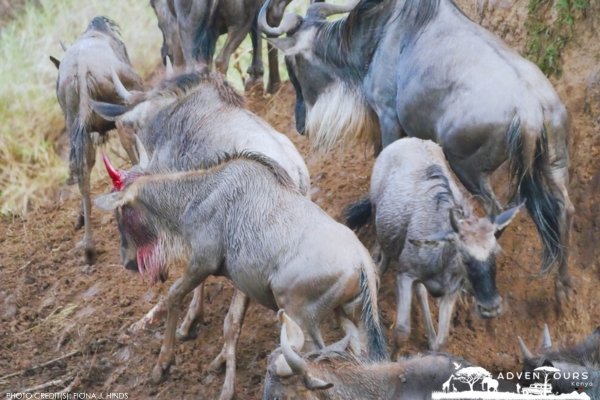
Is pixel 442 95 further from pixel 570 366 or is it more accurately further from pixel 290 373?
pixel 290 373

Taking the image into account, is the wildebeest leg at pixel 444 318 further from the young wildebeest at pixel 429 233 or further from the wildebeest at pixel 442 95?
the wildebeest at pixel 442 95

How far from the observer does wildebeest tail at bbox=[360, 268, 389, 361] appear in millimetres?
6852

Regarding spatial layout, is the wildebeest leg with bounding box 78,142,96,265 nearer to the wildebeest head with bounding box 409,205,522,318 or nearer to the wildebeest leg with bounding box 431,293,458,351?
the wildebeest leg with bounding box 431,293,458,351

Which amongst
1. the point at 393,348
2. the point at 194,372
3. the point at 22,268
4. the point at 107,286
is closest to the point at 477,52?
the point at 393,348

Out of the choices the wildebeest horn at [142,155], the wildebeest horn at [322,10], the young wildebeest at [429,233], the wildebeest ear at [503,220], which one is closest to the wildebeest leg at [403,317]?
the young wildebeest at [429,233]

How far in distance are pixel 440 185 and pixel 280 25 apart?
280 centimetres

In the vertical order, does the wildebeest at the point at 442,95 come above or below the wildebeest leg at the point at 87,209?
above

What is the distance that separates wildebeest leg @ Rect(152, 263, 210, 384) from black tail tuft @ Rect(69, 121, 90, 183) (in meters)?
2.37

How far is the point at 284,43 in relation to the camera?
9.80m

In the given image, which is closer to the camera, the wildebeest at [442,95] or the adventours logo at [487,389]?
the adventours logo at [487,389]

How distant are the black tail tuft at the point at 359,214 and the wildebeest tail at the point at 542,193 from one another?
1.26m

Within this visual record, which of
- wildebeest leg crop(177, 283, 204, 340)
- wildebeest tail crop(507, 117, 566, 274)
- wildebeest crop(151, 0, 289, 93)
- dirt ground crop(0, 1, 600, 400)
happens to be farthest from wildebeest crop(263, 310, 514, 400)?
wildebeest crop(151, 0, 289, 93)

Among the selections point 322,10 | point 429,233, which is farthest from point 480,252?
point 322,10

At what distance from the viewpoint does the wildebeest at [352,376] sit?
19.8ft
